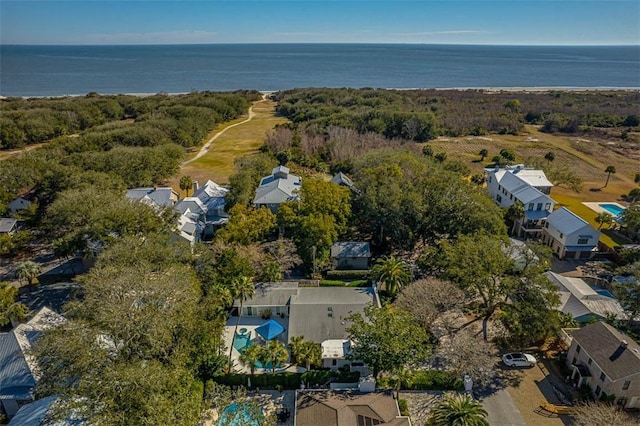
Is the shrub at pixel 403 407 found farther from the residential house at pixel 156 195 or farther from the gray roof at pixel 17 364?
the residential house at pixel 156 195

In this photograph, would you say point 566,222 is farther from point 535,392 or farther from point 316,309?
point 316,309

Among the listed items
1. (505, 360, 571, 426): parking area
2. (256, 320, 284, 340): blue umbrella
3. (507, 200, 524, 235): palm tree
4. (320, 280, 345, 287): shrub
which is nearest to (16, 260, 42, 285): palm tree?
(256, 320, 284, 340): blue umbrella

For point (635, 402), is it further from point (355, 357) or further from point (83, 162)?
point (83, 162)

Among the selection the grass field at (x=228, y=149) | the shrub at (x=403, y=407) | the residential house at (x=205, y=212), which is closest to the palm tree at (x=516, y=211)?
the shrub at (x=403, y=407)

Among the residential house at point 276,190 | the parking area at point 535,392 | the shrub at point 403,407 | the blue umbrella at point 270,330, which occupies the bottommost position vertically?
the parking area at point 535,392

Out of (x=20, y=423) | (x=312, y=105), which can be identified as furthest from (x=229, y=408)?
(x=312, y=105)

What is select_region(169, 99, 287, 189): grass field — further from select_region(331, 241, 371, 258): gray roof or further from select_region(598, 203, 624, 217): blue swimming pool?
select_region(598, 203, 624, 217): blue swimming pool
